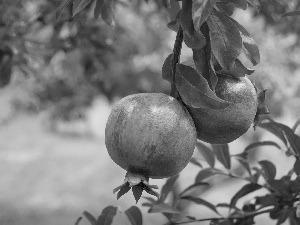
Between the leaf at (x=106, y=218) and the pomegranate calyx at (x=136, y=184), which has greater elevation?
the leaf at (x=106, y=218)

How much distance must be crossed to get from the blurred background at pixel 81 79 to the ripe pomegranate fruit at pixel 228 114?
317 millimetres

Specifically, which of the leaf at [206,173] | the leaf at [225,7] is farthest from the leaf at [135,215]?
the leaf at [225,7]

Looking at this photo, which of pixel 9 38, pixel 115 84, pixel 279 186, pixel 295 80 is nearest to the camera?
pixel 279 186

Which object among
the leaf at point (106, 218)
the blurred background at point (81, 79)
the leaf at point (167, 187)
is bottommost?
the leaf at point (106, 218)

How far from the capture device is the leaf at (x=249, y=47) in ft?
2.76

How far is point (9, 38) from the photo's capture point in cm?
198

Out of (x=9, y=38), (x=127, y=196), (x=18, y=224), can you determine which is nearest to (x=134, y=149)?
(x=9, y=38)

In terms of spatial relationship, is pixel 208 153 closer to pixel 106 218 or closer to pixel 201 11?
pixel 106 218

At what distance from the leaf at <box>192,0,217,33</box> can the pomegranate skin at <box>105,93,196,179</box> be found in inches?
4.8

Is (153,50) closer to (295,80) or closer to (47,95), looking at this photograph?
(47,95)

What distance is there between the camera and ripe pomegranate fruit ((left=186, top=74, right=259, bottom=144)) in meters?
0.78

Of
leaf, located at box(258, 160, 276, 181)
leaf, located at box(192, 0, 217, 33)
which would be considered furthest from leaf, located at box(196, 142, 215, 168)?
leaf, located at box(192, 0, 217, 33)

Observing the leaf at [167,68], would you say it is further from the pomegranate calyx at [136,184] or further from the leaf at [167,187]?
the leaf at [167,187]

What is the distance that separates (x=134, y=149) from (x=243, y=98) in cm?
20
